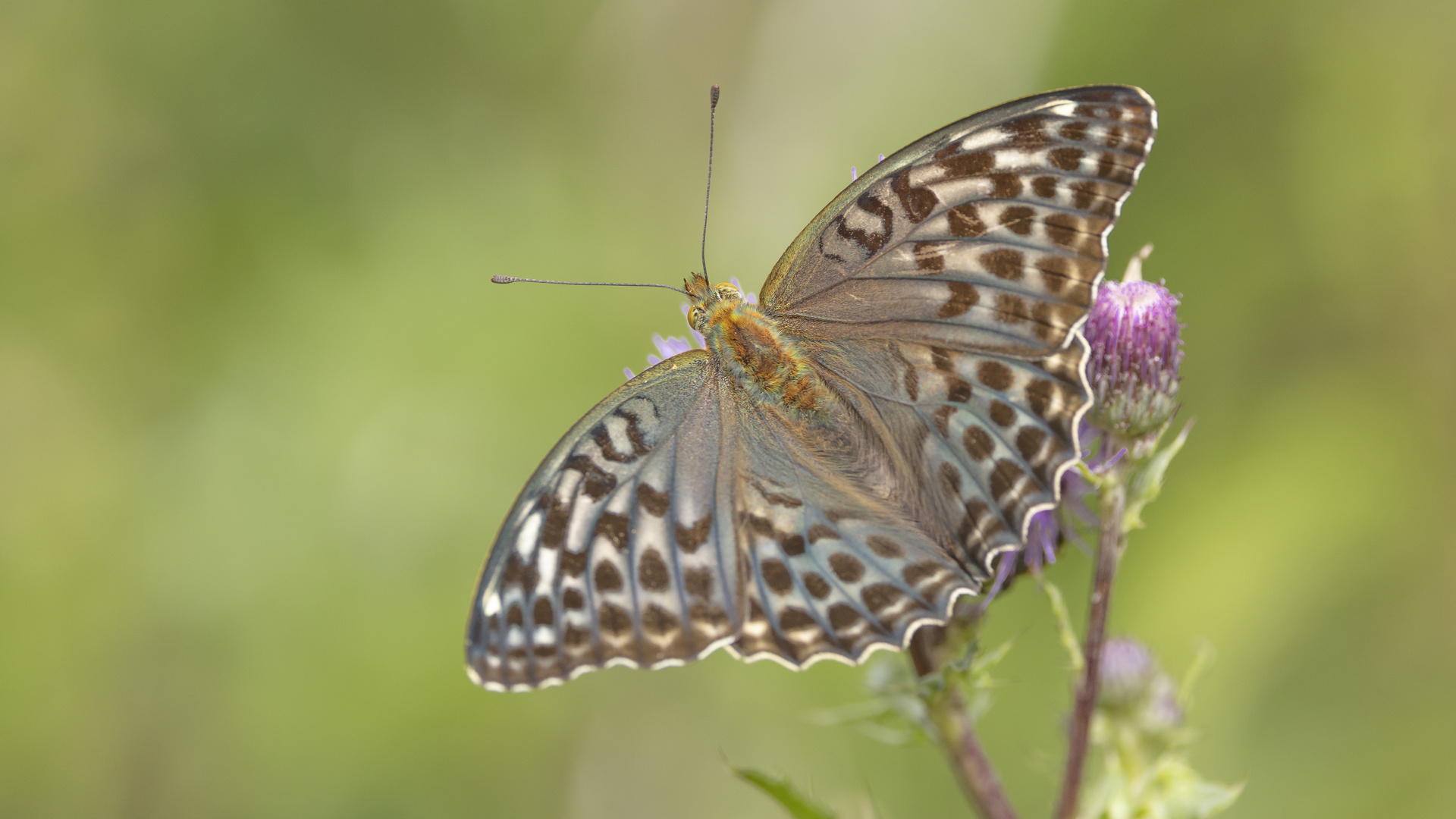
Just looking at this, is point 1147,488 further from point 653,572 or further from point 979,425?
point 653,572

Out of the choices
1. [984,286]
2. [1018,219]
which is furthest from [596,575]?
[1018,219]

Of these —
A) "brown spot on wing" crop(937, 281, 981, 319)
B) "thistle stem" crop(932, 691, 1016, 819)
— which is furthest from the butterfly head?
"thistle stem" crop(932, 691, 1016, 819)

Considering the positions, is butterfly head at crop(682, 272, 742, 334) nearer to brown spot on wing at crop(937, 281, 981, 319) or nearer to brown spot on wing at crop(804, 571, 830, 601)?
brown spot on wing at crop(937, 281, 981, 319)

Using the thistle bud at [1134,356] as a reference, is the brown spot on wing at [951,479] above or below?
below

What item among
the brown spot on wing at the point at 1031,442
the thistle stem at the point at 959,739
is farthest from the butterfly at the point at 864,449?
the thistle stem at the point at 959,739

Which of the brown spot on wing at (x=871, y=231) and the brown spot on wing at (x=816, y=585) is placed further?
the brown spot on wing at (x=871, y=231)

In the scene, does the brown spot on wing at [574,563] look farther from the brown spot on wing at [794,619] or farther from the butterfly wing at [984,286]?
the butterfly wing at [984,286]

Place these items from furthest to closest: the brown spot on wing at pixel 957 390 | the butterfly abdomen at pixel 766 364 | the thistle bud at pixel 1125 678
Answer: the thistle bud at pixel 1125 678, the butterfly abdomen at pixel 766 364, the brown spot on wing at pixel 957 390
